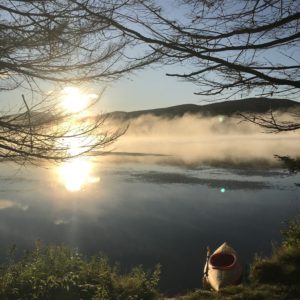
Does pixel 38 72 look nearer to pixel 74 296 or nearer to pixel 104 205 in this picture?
pixel 74 296

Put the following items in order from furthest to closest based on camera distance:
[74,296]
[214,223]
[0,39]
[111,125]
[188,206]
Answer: [188,206]
[214,223]
[74,296]
[111,125]
[0,39]

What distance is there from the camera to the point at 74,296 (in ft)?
28.0

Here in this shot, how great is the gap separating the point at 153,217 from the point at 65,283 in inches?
408

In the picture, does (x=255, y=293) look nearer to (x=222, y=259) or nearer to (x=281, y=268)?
(x=281, y=268)

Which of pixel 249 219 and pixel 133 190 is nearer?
pixel 249 219

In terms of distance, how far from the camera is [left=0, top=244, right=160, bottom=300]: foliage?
8.45 meters

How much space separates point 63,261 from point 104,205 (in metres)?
11.7

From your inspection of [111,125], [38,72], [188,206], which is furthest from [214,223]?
[38,72]

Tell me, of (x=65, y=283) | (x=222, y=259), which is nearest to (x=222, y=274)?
(x=222, y=259)

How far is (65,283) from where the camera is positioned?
8.79 meters

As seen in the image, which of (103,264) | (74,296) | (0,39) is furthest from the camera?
(103,264)

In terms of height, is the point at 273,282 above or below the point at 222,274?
above

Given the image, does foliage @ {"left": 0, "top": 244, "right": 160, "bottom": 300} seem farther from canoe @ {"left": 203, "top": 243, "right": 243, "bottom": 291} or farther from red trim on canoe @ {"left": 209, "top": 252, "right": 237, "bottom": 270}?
red trim on canoe @ {"left": 209, "top": 252, "right": 237, "bottom": 270}

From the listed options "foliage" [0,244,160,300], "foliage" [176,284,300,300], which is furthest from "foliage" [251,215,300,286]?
A: "foliage" [0,244,160,300]
